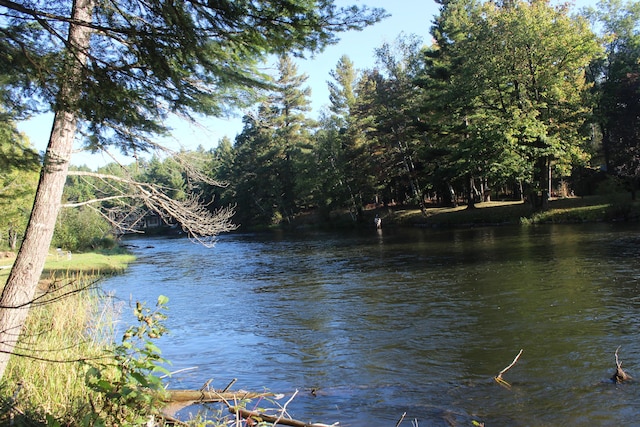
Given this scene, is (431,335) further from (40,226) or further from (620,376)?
(40,226)

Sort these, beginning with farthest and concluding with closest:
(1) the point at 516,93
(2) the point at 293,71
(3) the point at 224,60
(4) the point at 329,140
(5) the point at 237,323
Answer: (2) the point at 293,71 → (4) the point at 329,140 → (1) the point at 516,93 → (5) the point at 237,323 → (3) the point at 224,60

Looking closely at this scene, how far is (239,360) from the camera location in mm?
8633

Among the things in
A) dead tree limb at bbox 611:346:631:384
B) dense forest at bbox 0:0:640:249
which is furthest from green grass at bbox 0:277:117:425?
dense forest at bbox 0:0:640:249

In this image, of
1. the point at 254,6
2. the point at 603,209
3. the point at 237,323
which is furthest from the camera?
the point at 603,209

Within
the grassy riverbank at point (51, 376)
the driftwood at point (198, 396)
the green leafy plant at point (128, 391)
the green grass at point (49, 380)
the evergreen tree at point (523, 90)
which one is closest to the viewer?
the green leafy plant at point (128, 391)

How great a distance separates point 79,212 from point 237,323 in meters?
32.0

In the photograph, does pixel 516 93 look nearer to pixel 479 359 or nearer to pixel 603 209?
pixel 603 209

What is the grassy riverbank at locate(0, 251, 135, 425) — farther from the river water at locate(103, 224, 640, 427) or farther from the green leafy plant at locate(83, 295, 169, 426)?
the river water at locate(103, 224, 640, 427)

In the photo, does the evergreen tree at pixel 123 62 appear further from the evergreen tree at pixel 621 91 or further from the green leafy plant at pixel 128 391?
the evergreen tree at pixel 621 91

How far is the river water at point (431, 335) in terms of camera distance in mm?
6004

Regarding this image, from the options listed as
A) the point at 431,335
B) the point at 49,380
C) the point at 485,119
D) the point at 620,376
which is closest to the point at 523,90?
the point at 485,119

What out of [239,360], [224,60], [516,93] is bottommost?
[239,360]

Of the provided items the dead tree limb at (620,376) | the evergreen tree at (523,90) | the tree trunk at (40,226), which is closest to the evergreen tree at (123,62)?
the tree trunk at (40,226)

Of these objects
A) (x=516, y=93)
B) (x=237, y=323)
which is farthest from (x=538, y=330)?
(x=516, y=93)
